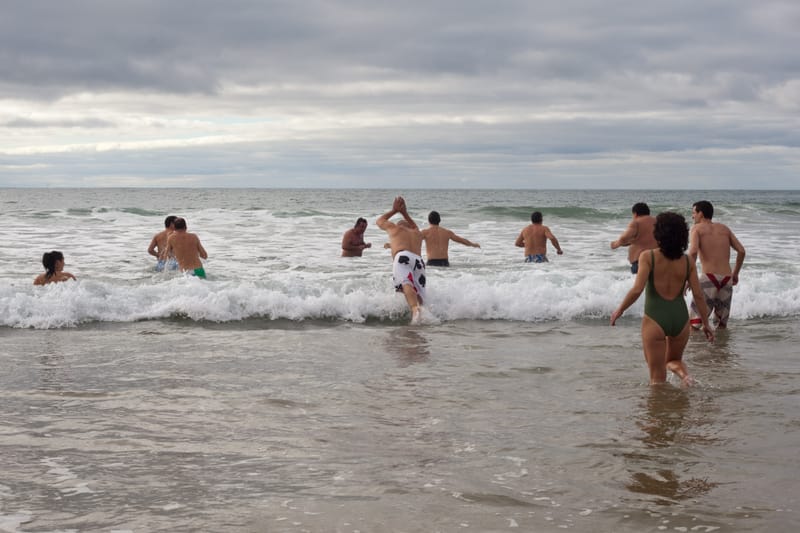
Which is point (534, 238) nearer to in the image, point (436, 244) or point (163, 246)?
point (436, 244)

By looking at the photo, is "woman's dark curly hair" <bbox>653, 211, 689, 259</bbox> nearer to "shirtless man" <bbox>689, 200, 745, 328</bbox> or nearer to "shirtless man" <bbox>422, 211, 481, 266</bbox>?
"shirtless man" <bbox>689, 200, 745, 328</bbox>

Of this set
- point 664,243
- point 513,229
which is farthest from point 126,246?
point 664,243

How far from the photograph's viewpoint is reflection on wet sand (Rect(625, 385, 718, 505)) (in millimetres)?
3699

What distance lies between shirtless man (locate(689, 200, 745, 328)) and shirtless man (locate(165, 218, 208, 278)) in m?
6.85

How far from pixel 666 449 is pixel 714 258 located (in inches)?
187

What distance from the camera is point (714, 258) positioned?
849 cm

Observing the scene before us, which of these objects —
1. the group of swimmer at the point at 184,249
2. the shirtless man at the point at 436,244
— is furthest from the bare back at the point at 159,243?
the shirtless man at the point at 436,244

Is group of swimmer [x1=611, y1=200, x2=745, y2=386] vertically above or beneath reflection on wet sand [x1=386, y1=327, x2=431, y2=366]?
above

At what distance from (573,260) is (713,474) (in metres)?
12.9

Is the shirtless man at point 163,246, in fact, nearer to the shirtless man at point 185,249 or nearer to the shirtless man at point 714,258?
the shirtless man at point 185,249

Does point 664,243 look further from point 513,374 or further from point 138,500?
point 138,500

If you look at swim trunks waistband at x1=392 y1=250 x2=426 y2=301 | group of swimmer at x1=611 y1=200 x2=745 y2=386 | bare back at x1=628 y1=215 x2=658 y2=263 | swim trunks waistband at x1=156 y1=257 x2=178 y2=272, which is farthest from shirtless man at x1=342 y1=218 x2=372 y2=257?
group of swimmer at x1=611 y1=200 x2=745 y2=386

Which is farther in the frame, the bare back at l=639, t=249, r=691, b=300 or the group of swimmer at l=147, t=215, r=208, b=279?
the group of swimmer at l=147, t=215, r=208, b=279

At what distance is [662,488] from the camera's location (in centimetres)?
371
